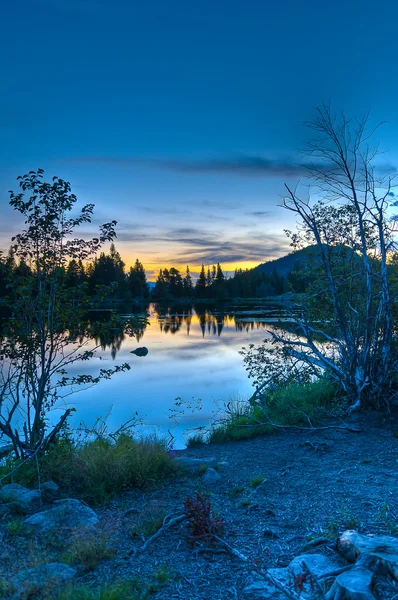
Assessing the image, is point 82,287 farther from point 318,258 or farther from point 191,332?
point 191,332

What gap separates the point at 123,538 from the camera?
14.2 ft

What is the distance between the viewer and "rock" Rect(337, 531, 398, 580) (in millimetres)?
2971

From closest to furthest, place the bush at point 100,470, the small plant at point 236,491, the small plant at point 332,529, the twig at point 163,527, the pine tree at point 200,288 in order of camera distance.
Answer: the small plant at point 332,529, the twig at point 163,527, the small plant at point 236,491, the bush at point 100,470, the pine tree at point 200,288

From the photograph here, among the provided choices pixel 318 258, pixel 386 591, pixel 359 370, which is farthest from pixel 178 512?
pixel 318 258

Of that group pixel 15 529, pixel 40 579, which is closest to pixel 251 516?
pixel 40 579

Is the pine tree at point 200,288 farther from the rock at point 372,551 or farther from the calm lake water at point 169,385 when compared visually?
the rock at point 372,551

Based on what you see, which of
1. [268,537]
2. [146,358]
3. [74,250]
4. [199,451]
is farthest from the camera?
[146,358]

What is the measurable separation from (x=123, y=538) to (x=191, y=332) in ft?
128

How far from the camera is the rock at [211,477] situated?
5.96 m

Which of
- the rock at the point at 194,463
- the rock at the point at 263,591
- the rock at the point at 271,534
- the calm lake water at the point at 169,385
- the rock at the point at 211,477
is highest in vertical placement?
the rock at the point at 263,591

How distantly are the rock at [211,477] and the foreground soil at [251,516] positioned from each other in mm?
60

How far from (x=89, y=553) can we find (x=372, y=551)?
2.24 meters

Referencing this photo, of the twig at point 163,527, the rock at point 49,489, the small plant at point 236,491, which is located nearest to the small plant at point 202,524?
the twig at point 163,527

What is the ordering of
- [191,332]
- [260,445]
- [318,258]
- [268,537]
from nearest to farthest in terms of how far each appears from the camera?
[268,537], [260,445], [318,258], [191,332]
